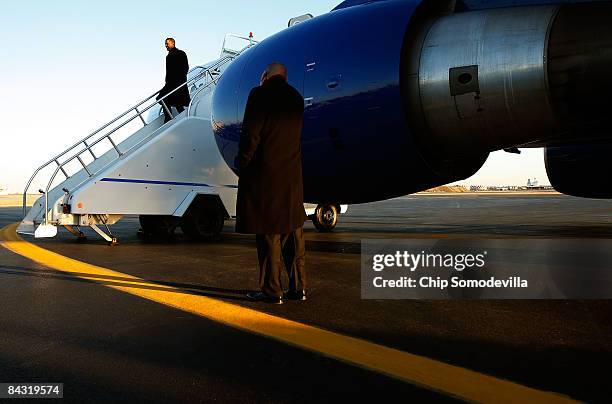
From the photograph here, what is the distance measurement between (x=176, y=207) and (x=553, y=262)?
551 cm

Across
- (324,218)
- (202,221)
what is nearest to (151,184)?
(202,221)

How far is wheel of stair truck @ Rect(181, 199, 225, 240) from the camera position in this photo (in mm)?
8353

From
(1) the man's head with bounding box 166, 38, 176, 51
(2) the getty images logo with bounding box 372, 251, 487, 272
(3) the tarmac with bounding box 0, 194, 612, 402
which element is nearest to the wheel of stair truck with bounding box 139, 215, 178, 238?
(1) the man's head with bounding box 166, 38, 176, 51

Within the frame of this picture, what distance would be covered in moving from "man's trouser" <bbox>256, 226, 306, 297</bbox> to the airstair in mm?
4651

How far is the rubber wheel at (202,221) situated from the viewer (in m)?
8.35

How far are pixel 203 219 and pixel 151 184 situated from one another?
3.76 ft

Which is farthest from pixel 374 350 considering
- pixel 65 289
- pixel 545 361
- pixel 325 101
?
pixel 325 101

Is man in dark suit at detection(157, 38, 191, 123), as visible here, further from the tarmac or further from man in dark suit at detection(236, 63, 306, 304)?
man in dark suit at detection(236, 63, 306, 304)

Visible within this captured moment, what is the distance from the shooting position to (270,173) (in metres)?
3.48

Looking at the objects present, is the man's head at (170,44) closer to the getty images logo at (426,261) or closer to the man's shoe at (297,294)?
the getty images logo at (426,261)

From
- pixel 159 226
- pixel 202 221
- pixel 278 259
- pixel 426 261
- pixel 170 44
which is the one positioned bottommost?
pixel 426 261

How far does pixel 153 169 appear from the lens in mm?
7906

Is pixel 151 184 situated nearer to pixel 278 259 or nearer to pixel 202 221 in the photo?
pixel 202 221

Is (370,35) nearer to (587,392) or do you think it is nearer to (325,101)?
(325,101)
